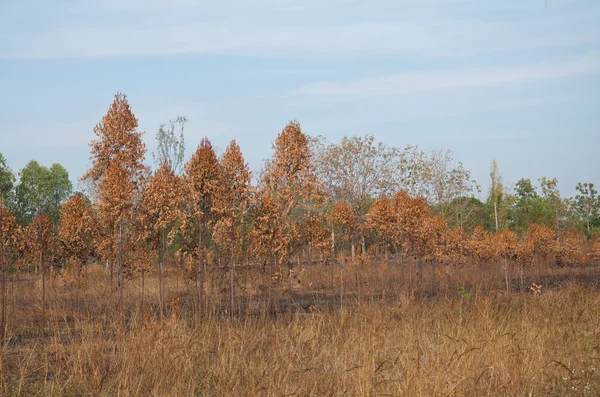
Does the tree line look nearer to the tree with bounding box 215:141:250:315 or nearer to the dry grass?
the tree with bounding box 215:141:250:315

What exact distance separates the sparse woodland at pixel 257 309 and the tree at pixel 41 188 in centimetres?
2559

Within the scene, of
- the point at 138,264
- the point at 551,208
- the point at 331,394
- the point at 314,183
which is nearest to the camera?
the point at 331,394

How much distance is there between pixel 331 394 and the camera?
4711 millimetres

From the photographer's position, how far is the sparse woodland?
215 inches

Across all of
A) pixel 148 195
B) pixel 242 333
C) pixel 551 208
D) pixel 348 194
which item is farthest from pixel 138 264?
pixel 551 208

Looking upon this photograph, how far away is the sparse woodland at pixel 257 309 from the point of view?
5457 millimetres

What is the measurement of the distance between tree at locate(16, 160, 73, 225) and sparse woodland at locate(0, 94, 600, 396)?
2559 cm

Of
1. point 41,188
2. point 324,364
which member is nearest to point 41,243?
point 324,364

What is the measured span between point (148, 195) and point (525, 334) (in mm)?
9280

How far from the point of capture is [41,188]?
2253 inches

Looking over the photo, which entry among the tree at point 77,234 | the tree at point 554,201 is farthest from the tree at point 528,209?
the tree at point 77,234

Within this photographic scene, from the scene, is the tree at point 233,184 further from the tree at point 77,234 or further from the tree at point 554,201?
the tree at point 554,201

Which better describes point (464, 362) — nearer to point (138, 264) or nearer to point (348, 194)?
point (138, 264)

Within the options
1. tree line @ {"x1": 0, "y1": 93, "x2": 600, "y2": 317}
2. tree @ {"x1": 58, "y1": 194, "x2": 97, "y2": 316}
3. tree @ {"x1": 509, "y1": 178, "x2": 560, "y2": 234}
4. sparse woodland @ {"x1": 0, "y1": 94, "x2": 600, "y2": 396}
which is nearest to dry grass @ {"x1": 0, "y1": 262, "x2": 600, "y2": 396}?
sparse woodland @ {"x1": 0, "y1": 94, "x2": 600, "y2": 396}
